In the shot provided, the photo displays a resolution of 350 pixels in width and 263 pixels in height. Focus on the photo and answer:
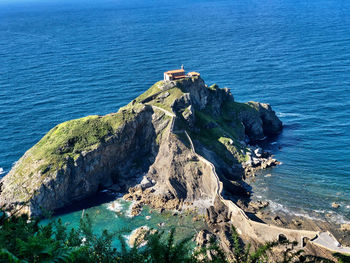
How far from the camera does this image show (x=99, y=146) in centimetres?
7744

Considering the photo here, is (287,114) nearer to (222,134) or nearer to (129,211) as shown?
(222,134)

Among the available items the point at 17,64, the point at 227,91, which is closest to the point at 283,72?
the point at 227,91

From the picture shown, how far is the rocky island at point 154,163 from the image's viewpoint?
70.2 metres

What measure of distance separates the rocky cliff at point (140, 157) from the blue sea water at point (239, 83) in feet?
38.0

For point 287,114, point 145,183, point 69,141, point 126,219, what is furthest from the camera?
point 287,114

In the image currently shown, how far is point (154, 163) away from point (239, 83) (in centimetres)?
6302

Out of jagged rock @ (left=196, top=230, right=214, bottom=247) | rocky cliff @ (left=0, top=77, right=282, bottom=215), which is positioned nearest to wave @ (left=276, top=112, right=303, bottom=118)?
rocky cliff @ (left=0, top=77, right=282, bottom=215)

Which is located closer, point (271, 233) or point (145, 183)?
point (271, 233)

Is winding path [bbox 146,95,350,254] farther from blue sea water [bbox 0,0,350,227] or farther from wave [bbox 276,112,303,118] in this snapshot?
wave [bbox 276,112,303,118]

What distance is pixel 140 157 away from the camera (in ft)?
274

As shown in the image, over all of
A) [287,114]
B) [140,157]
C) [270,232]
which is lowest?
[270,232]

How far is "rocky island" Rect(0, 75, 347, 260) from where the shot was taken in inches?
2766

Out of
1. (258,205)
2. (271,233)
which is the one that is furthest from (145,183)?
→ (271,233)

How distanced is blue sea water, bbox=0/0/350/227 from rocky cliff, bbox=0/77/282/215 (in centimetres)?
1158
